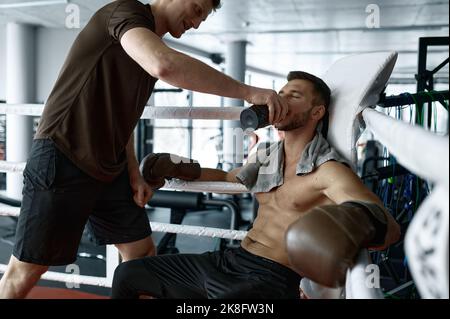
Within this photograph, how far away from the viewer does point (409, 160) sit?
60 centimetres

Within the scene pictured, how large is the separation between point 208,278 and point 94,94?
0.68 metres

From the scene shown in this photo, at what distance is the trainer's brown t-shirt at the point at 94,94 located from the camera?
4.58ft

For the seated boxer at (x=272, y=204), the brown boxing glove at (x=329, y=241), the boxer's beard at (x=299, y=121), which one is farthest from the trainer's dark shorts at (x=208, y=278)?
the brown boxing glove at (x=329, y=241)

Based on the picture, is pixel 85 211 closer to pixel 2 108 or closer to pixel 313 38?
pixel 2 108

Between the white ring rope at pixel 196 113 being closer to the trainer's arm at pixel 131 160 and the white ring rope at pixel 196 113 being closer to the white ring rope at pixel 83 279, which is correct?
the trainer's arm at pixel 131 160

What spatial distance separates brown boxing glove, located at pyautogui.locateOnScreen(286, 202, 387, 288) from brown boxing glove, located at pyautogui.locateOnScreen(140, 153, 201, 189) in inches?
37.4

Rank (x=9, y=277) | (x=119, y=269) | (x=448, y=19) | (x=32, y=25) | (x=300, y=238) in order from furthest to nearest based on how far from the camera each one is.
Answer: (x=32, y=25), (x=448, y=19), (x=119, y=269), (x=9, y=277), (x=300, y=238)

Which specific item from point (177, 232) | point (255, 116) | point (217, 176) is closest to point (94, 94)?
point (255, 116)

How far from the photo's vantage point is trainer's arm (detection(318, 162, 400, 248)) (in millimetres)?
1157

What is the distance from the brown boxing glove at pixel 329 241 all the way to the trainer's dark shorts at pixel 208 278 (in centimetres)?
57

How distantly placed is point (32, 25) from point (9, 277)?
21.3 ft

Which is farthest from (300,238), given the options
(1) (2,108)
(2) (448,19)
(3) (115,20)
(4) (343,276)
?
(2) (448,19)

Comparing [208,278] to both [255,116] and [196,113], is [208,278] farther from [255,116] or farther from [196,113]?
[196,113]

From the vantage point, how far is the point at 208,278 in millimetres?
1477
